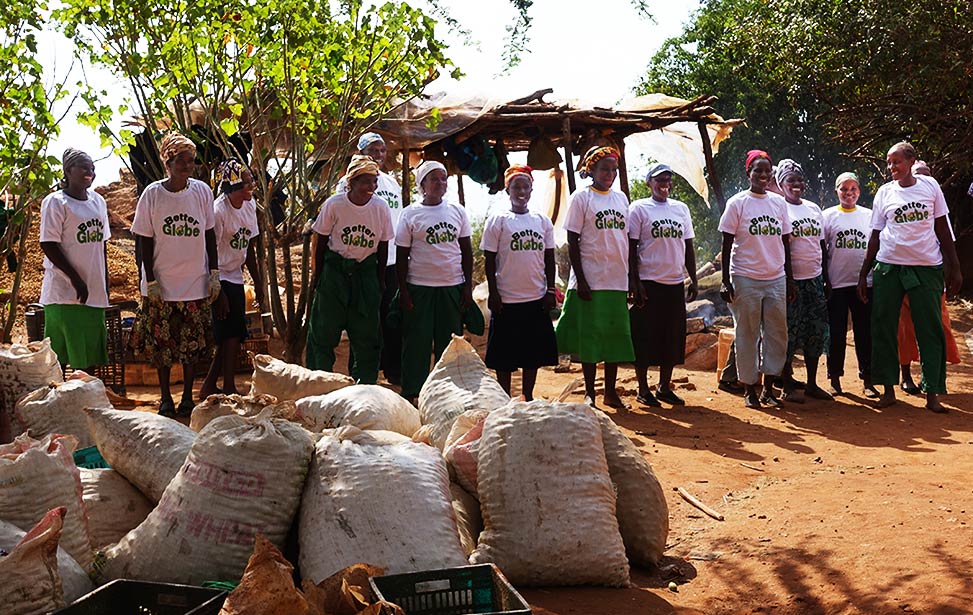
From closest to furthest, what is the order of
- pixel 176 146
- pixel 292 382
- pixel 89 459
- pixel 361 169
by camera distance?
pixel 89 459
pixel 292 382
pixel 176 146
pixel 361 169

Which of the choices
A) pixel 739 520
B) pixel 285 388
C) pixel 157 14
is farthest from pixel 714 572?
pixel 157 14

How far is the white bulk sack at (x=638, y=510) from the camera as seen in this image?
3918 mm

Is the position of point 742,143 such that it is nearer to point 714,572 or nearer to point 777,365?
point 777,365

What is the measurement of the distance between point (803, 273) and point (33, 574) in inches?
259

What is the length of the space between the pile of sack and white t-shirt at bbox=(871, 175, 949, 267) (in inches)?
A: 166

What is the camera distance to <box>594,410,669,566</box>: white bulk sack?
3918mm

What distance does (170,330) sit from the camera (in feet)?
22.5

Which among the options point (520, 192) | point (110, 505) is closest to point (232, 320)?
point (520, 192)

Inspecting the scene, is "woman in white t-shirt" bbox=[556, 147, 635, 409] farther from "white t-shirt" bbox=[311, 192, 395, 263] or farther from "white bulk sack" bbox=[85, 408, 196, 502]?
"white bulk sack" bbox=[85, 408, 196, 502]

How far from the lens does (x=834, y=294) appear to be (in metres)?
8.31

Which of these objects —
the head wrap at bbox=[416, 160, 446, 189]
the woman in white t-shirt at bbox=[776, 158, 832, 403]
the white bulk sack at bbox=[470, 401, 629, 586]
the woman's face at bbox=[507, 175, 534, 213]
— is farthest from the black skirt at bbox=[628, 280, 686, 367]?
the white bulk sack at bbox=[470, 401, 629, 586]

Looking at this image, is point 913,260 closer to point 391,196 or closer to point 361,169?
point 391,196

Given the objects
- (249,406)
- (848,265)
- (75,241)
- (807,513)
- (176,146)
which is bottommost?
(807,513)

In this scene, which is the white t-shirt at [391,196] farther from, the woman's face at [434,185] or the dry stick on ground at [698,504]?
the dry stick on ground at [698,504]
